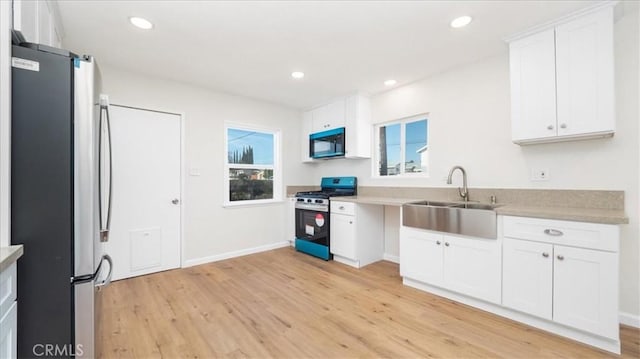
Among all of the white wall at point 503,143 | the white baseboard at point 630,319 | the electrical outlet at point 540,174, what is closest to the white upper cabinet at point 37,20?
the white wall at point 503,143

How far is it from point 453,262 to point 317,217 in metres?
1.91

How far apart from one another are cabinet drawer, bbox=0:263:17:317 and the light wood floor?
101cm

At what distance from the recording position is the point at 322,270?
3.37 meters

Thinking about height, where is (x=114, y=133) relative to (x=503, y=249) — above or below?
above

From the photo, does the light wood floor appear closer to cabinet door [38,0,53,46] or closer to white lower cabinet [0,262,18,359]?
white lower cabinet [0,262,18,359]

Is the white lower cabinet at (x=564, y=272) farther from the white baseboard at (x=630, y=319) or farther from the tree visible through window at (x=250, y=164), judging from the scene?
the tree visible through window at (x=250, y=164)

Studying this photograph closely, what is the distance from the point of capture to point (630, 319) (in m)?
2.06

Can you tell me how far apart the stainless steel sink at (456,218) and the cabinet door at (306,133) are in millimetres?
2283

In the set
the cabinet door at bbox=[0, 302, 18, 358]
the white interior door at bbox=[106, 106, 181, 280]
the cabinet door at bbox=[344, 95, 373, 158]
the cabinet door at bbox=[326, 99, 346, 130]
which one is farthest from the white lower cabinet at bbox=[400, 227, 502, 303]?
the white interior door at bbox=[106, 106, 181, 280]

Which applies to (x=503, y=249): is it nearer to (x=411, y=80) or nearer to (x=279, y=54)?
(x=411, y=80)

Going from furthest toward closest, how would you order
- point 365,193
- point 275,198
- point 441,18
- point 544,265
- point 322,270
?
point 275,198 → point 365,193 → point 322,270 → point 441,18 → point 544,265

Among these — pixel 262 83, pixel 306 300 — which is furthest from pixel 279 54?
pixel 306 300

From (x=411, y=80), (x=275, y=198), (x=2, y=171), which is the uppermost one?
(x=411, y=80)

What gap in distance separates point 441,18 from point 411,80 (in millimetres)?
1309
